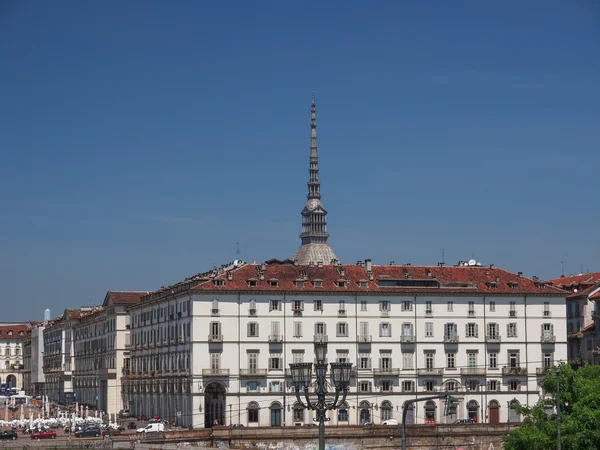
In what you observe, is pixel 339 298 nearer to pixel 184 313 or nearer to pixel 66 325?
pixel 184 313

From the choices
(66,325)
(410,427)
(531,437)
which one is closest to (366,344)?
(410,427)

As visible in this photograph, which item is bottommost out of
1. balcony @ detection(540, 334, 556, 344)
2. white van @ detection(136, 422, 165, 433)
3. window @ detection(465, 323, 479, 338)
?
white van @ detection(136, 422, 165, 433)

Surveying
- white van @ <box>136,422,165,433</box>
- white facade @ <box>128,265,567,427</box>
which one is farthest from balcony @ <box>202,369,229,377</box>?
white van @ <box>136,422,165,433</box>

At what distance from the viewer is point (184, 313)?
125562 mm

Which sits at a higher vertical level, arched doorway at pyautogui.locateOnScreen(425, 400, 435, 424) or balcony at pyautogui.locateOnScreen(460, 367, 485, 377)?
balcony at pyautogui.locateOnScreen(460, 367, 485, 377)

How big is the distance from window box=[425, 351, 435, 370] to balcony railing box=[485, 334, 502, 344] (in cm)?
568

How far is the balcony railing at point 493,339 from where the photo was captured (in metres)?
129

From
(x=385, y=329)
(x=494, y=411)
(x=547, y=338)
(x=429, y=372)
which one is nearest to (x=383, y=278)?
(x=385, y=329)

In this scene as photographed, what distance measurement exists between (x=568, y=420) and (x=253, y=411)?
3606cm

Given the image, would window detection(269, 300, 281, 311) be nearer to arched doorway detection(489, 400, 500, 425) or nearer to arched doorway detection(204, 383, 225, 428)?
arched doorway detection(204, 383, 225, 428)

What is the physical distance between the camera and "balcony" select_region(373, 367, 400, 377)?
12625cm

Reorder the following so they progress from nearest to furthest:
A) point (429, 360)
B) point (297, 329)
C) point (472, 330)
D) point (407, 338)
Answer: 1. point (297, 329)
2. point (407, 338)
3. point (429, 360)
4. point (472, 330)

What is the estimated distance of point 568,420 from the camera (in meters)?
96.1

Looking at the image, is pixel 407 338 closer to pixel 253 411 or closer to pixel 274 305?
pixel 274 305
